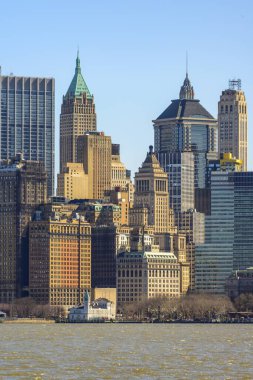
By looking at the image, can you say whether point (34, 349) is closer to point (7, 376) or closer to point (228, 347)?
point (228, 347)

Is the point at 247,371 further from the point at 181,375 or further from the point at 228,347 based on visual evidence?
the point at 228,347

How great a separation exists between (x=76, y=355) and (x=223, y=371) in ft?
82.5

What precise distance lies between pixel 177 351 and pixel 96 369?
29173 mm

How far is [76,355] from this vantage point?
177250mm

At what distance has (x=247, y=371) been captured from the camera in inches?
6142

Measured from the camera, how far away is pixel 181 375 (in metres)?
152

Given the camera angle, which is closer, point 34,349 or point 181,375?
point 181,375

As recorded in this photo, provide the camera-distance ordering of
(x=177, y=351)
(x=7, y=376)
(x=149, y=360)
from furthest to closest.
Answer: (x=177, y=351) → (x=149, y=360) → (x=7, y=376)

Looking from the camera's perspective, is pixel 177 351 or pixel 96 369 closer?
pixel 96 369

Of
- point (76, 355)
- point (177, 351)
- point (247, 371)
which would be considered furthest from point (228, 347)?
point (247, 371)

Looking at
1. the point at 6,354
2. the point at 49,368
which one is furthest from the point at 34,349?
the point at 49,368

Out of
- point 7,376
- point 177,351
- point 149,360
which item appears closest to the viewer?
point 7,376

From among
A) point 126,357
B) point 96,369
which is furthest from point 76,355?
point 96,369

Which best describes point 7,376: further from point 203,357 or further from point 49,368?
point 203,357
